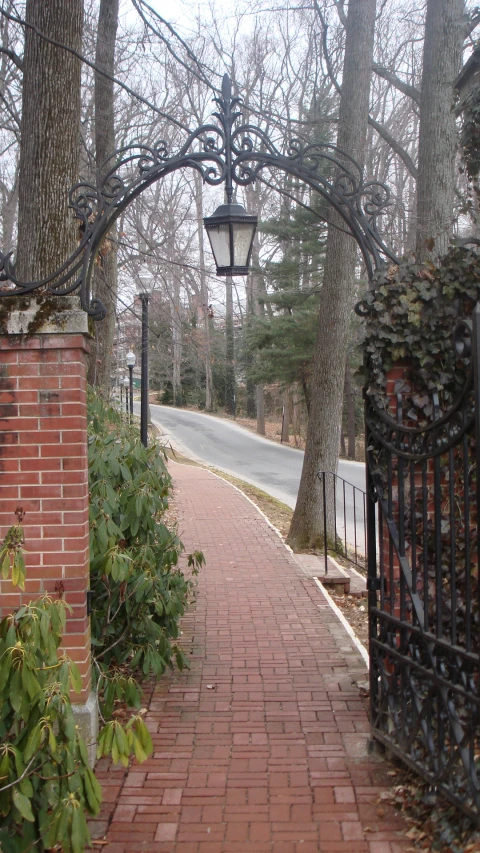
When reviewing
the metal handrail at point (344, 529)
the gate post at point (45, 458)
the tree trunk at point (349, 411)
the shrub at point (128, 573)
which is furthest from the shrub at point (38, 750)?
the tree trunk at point (349, 411)

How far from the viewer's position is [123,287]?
17.0 metres

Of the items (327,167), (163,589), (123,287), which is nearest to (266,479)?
(123,287)

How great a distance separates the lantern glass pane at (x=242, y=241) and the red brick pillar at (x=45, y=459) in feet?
3.90

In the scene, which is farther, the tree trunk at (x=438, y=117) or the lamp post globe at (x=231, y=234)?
the tree trunk at (x=438, y=117)

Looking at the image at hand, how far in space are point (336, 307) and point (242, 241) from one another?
5342 millimetres

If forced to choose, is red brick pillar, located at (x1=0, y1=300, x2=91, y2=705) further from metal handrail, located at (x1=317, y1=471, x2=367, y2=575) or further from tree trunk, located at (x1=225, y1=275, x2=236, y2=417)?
tree trunk, located at (x1=225, y1=275, x2=236, y2=417)

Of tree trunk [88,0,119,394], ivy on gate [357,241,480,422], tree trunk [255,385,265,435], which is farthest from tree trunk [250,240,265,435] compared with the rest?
ivy on gate [357,241,480,422]

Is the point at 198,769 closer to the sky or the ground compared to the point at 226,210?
closer to the ground

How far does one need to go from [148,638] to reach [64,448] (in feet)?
5.14

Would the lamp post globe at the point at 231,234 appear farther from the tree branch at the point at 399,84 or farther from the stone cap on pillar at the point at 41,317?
the tree branch at the point at 399,84

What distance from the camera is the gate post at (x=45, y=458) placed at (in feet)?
12.6

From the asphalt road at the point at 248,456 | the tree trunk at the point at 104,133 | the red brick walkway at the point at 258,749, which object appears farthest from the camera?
the asphalt road at the point at 248,456

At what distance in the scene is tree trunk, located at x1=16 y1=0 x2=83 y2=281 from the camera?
512 centimetres

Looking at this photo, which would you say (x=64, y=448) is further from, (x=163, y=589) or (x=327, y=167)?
(x=327, y=167)
